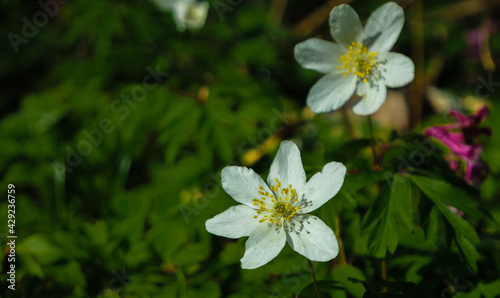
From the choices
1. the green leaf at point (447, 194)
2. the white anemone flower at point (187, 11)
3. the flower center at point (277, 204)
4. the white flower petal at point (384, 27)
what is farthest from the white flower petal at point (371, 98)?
the white anemone flower at point (187, 11)

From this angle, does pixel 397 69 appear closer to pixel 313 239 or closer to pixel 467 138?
pixel 467 138

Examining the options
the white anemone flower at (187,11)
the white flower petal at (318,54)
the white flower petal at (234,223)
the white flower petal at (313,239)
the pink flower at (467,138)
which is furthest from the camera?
the white anemone flower at (187,11)

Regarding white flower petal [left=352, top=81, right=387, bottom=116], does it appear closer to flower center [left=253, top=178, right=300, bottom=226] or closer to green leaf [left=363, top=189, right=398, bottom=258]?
green leaf [left=363, top=189, right=398, bottom=258]

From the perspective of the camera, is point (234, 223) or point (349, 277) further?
point (349, 277)

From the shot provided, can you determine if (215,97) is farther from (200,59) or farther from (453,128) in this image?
(453,128)

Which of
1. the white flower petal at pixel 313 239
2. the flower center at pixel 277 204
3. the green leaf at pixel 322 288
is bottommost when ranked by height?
the green leaf at pixel 322 288

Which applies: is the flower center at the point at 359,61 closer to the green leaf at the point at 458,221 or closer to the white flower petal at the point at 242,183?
the green leaf at the point at 458,221

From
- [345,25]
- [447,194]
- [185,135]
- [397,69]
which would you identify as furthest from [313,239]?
[185,135]
